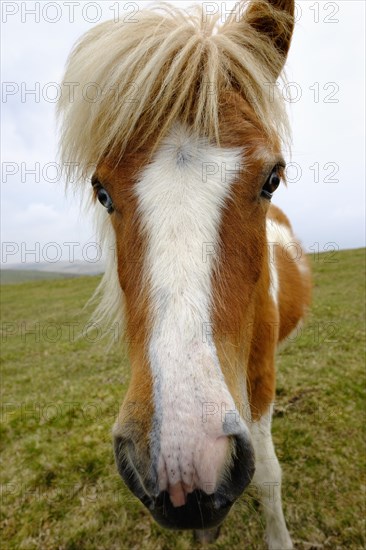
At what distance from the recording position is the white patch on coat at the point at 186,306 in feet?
4.18

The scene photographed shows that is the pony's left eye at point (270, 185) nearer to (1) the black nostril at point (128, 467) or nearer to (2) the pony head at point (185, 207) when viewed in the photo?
(2) the pony head at point (185, 207)

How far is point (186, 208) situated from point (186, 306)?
18.8 inches

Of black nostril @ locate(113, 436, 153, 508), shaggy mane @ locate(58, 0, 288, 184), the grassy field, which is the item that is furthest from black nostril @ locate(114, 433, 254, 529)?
shaggy mane @ locate(58, 0, 288, 184)

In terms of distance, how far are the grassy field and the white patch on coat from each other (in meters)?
1.07

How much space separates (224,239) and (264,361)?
155cm

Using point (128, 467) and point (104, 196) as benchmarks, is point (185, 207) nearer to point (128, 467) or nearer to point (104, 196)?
point (104, 196)

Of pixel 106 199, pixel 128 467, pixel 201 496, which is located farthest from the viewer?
pixel 106 199

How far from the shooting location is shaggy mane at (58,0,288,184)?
1.99 meters

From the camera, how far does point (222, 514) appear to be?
A: 57.8 inches

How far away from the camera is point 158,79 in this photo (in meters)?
2.08

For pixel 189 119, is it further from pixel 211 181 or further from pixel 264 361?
pixel 264 361

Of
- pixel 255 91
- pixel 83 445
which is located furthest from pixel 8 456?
pixel 255 91

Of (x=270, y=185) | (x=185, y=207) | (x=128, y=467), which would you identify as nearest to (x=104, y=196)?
(x=185, y=207)

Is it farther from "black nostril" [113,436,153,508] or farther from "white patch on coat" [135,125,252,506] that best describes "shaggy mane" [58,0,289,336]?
"black nostril" [113,436,153,508]
